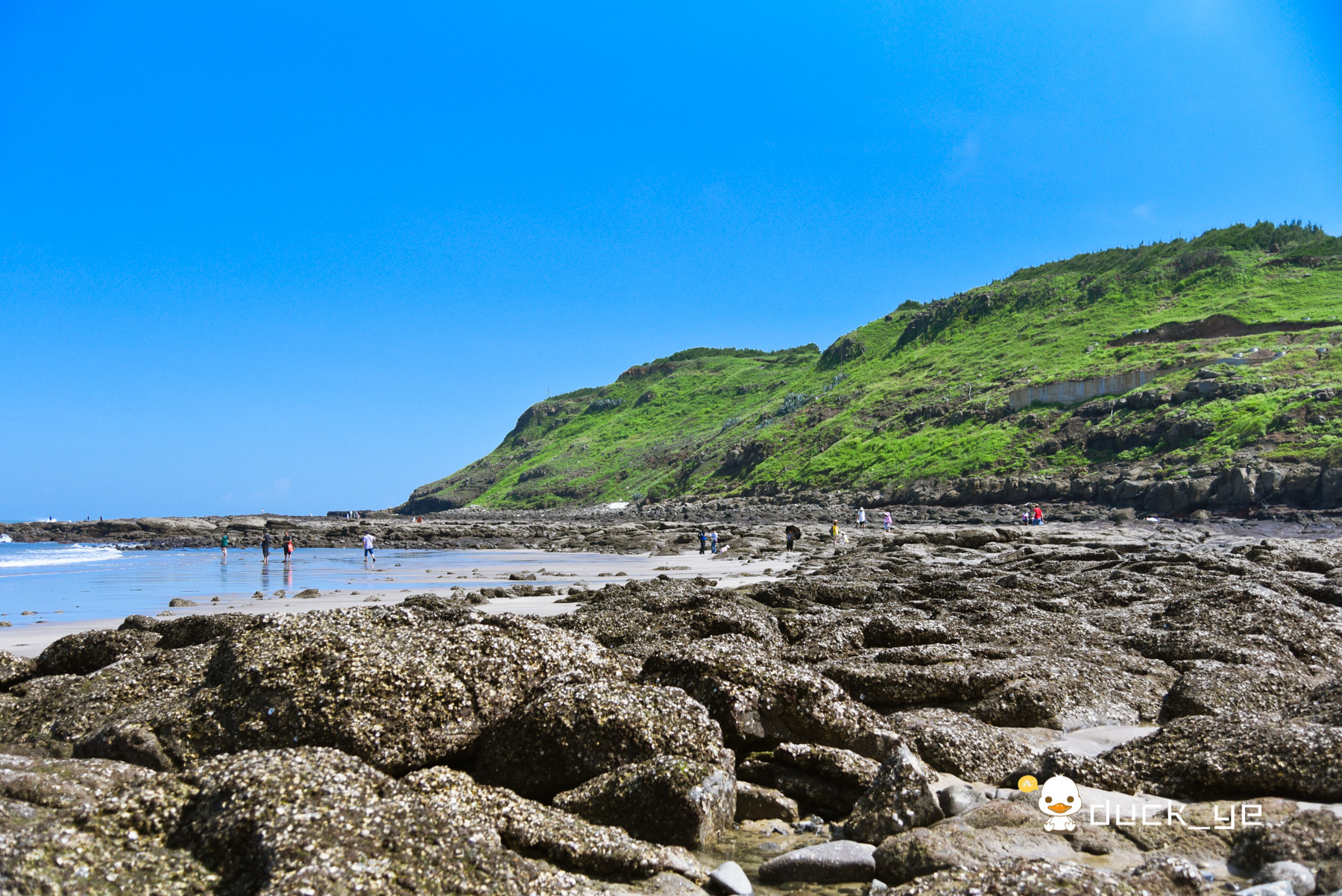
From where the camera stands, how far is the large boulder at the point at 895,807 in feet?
16.4

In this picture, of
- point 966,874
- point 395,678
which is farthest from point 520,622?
point 966,874

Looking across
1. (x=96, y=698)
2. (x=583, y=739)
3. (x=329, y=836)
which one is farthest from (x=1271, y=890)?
(x=96, y=698)

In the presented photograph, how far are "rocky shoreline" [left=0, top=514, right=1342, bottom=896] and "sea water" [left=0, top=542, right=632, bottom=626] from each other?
14.0 meters

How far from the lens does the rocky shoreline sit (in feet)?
13.1

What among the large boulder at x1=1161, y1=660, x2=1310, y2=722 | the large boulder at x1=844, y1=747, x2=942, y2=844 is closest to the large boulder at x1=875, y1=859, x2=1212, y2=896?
the large boulder at x1=844, y1=747, x2=942, y2=844

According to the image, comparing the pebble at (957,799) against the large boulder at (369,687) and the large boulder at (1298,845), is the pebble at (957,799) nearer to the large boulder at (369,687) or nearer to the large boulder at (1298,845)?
the large boulder at (1298,845)

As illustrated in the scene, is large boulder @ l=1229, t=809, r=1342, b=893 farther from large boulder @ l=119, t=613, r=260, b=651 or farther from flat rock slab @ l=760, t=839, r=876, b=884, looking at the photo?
large boulder @ l=119, t=613, r=260, b=651

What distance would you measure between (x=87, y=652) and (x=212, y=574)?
81.6ft

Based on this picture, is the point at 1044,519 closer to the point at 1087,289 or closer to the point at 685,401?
the point at 1087,289

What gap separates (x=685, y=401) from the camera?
554ft

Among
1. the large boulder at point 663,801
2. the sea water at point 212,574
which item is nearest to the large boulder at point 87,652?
the large boulder at point 663,801

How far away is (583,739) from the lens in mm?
5773

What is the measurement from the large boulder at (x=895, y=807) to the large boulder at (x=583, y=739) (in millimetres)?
1145

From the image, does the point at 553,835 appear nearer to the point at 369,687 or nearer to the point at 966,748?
the point at 369,687
